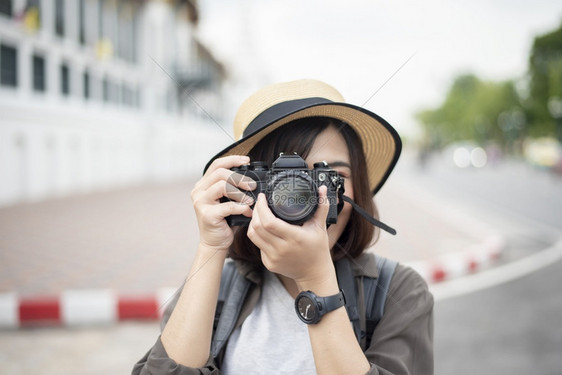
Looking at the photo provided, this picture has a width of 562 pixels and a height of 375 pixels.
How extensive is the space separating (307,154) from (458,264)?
14.9 feet

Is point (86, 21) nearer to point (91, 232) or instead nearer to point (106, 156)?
point (106, 156)

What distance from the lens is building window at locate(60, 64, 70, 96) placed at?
48.1ft

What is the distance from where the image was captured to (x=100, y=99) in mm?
17000

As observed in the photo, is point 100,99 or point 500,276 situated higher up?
point 100,99

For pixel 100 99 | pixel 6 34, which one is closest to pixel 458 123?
pixel 100 99

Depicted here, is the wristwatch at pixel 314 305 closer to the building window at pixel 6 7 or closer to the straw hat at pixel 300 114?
the straw hat at pixel 300 114

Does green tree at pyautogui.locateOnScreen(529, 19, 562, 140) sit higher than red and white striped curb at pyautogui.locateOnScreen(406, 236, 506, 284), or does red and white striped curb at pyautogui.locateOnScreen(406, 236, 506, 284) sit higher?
green tree at pyautogui.locateOnScreen(529, 19, 562, 140)

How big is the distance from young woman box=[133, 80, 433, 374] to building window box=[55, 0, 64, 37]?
14950 mm

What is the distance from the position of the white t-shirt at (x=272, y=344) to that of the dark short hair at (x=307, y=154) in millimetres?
144

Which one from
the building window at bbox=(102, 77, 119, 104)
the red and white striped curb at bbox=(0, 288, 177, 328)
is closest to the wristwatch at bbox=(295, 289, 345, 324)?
the red and white striped curb at bbox=(0, 288, 177, 328)

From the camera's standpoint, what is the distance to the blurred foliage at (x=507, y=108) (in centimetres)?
4103

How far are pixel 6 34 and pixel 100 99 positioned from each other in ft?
17.9

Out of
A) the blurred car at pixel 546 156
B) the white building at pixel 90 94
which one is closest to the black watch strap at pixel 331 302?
the white building at pixel 90 94

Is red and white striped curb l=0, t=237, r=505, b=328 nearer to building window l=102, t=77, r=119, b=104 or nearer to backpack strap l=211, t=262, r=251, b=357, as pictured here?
backpack strap l=211, t=262, r=251, b=357
